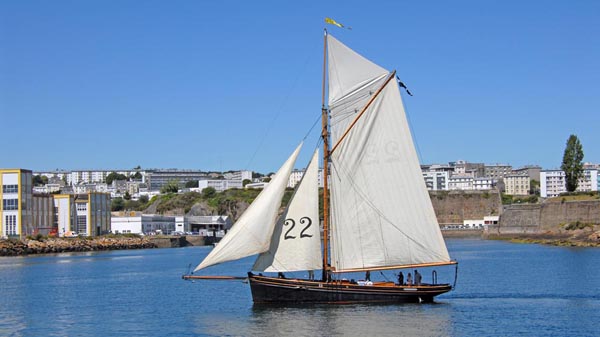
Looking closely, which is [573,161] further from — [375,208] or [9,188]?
[375,208]

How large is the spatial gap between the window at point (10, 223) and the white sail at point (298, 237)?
102 m

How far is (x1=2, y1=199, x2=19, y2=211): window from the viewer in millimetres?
136875

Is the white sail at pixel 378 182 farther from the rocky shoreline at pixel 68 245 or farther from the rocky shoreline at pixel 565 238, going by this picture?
the rocky shoreline at pixel 68 245

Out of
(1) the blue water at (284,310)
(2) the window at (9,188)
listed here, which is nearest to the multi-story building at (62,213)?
(2) the window at (9,188)

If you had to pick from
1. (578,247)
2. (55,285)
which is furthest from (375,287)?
(578,247)

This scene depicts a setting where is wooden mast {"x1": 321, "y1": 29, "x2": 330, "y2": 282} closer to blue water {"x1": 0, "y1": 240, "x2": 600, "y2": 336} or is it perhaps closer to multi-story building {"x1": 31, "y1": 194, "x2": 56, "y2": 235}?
blue water {"x1": 0, "y1": 240, "x2": 600, "y2": 336}

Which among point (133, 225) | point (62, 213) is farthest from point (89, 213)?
point (133, 225)

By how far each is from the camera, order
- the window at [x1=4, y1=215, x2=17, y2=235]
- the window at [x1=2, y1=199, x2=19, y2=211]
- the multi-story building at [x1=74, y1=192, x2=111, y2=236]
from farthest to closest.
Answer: the multi-story building at [x1=74, y1=192, x2=111, y2=236] → the window at [x1=4, y1=215, x2=17, y2=235] → the window at [x1=2, y1=199, x2=19, y2=211]

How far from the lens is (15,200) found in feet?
450

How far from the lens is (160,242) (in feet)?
568

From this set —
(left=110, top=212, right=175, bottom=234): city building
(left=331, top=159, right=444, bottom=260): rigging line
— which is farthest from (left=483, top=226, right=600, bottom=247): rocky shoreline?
(left=331, top=159, right=444, bottom=260): rigging line

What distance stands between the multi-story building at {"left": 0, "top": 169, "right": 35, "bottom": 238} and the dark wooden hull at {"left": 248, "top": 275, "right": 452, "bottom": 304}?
98656 millimetres

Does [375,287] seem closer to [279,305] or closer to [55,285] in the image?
[279,305]

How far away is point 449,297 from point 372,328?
1404 centimetres
